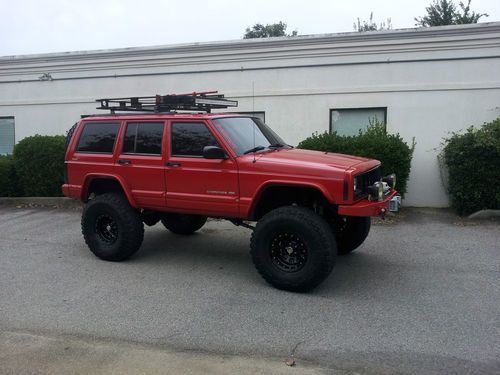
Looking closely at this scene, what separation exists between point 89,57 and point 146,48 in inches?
66.8

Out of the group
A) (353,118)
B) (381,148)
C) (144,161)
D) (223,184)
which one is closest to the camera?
(223,184)

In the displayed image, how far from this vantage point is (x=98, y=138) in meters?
6.75

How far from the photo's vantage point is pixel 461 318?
4621 millimetres

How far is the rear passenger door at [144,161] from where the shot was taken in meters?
6.21

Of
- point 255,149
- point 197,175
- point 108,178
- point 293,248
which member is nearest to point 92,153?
point 108,178

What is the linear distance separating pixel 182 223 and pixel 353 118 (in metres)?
4.96

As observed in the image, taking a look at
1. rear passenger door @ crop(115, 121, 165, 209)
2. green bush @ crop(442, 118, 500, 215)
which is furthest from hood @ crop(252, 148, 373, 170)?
green bush @ crop(442, 118, 500, 215)

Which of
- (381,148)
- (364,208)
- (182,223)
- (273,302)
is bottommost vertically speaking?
(273,302)

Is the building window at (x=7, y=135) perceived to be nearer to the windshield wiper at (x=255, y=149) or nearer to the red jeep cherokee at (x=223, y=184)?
the red jeep cherokee at (x=223, y=184)

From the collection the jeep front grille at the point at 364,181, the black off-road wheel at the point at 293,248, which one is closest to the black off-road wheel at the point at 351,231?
the jeep front grille at the point at 364,181

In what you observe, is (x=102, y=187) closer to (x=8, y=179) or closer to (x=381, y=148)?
(x=381, y=148)

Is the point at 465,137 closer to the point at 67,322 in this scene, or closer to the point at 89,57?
the point at 67,322

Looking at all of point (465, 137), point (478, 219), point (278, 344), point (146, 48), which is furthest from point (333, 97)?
point (278, 344)

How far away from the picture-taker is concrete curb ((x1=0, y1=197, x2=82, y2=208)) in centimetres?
1124
